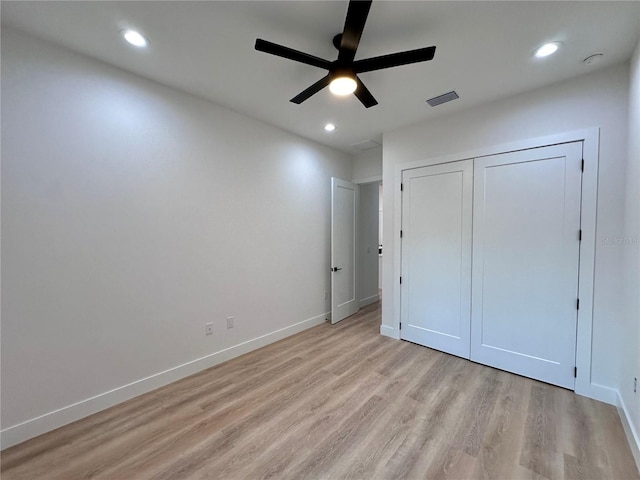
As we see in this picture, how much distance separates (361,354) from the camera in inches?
122

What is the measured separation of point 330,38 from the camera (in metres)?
1.88

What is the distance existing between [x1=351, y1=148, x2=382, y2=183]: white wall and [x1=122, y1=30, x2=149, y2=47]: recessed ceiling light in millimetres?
3273

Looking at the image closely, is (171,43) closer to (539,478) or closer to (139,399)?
(139,399)

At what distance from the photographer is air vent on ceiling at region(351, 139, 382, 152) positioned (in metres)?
4.00

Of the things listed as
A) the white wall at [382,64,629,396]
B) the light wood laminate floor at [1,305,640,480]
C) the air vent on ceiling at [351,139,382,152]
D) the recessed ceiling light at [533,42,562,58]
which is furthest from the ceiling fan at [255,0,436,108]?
the light wood laminate floor at [1,305,640,480]

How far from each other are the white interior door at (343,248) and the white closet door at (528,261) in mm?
1921

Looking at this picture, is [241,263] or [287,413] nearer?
[287,413]

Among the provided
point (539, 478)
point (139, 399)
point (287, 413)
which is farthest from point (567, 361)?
point (139, 399)

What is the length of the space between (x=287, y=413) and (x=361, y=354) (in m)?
1.24

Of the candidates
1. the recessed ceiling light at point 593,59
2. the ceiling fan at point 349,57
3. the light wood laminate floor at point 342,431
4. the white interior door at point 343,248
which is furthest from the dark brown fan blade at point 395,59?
the light wood laminate floor at point 342,431

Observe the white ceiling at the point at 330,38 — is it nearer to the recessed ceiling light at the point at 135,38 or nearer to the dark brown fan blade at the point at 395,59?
the recessed ceiling light at the point at 135,38

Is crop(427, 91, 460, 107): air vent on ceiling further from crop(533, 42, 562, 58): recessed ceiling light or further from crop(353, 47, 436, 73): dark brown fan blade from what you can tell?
crop(353, 47, 436, 73): dark brown fan blade

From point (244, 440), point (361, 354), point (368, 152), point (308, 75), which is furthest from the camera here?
point (368, 152)

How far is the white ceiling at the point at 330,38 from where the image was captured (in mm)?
1627
